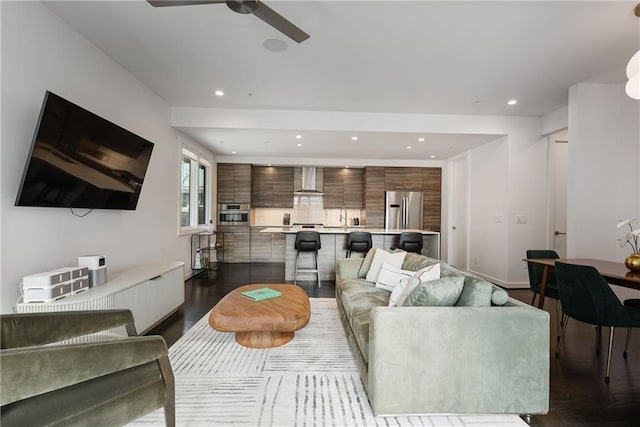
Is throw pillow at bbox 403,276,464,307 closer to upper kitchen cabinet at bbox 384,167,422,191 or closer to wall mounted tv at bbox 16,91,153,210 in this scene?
wall mounted tv at bbox 16,91,153,210

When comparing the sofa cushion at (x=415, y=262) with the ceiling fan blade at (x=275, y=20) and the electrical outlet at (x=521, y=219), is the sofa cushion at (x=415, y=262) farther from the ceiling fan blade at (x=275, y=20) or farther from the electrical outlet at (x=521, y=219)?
the electrical outlet at (x=521, y=219)

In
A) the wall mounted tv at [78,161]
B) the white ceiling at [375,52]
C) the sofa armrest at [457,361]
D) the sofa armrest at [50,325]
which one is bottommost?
the sofa armrest at [457,361]

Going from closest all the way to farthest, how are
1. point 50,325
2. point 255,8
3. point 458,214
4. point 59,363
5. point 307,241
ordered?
point 59,363 < point 50,325 < point 255,8 < point 307,241 < point 458,214

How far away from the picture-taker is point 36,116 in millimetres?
2209

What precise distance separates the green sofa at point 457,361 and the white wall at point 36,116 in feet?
8.81

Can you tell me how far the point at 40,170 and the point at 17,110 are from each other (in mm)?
481

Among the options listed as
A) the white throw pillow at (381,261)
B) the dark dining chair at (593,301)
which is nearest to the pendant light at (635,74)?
the dark dining chair at (593,301)

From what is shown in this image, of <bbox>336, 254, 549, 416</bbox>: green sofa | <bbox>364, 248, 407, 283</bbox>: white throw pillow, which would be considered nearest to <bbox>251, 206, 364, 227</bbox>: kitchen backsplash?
<bbox>364, 248, 407, 283</bbox>: white throw pillow

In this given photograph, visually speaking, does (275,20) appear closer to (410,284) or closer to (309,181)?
(410,284)

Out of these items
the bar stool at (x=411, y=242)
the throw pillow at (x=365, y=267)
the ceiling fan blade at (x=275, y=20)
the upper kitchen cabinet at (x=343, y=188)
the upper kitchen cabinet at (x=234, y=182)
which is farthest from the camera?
the upper kitchen cabinet at (x=343, y=188)

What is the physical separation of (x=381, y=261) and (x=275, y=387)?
1.76 m

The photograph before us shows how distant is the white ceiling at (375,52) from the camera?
226 centimetres

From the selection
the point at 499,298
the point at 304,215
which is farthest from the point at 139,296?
the point at 304,215

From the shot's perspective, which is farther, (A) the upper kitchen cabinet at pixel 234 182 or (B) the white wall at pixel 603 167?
(A) the upper kitchen cabinet at pixel 234 182
